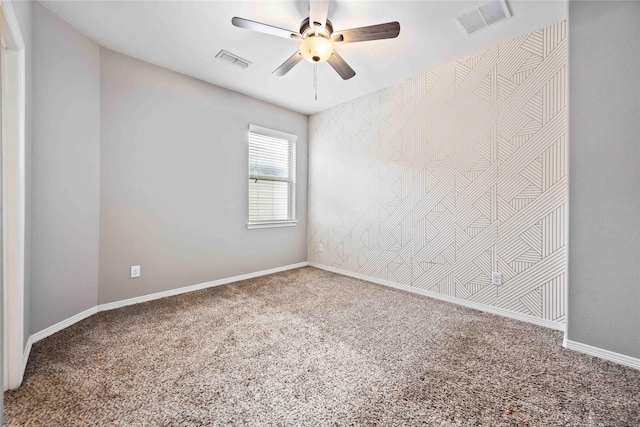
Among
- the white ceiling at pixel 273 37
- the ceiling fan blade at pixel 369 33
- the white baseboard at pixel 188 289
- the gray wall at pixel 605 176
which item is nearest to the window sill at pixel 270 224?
the white baseboard at pixel 188 289

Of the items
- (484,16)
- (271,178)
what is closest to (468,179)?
(484,16)

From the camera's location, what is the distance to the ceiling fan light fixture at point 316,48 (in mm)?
2100

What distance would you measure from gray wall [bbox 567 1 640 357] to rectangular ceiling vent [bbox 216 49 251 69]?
273 cm

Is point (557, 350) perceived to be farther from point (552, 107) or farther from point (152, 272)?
point (152, 272)

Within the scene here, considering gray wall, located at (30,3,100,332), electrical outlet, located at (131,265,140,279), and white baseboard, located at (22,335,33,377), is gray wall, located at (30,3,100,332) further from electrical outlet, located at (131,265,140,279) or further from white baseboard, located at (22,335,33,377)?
electrical outlet, located at (131,265,140,279)

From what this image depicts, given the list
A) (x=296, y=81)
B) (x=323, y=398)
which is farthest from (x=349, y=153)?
(x=323, y=398)

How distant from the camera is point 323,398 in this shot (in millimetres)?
1508

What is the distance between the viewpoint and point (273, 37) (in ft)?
8.13

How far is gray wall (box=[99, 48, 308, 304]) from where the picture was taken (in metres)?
2.71

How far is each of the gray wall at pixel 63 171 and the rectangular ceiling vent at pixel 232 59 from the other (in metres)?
1.09

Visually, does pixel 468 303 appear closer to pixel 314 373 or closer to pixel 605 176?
pixel 605 176

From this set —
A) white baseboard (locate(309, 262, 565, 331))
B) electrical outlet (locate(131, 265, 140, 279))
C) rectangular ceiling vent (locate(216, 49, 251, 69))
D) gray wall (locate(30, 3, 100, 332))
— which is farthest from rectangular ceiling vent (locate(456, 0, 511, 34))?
electrical outlet (locate(131, 265, 140, 279))

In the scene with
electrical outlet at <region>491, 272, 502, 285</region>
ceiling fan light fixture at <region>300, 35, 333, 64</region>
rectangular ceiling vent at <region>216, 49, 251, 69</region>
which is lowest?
electrical outlet at <region>491, 272, 502, 285</region>

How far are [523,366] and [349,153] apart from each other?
9.74 feet
